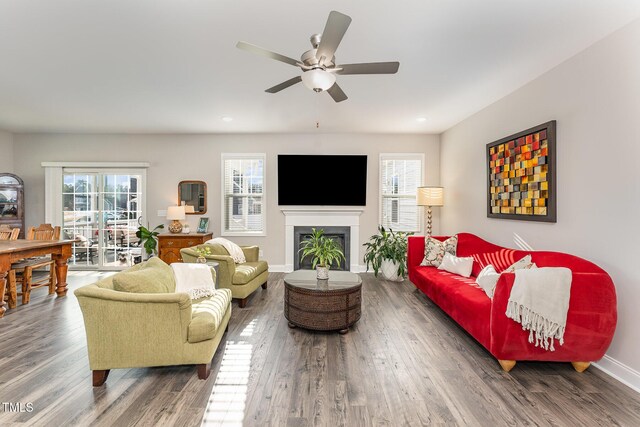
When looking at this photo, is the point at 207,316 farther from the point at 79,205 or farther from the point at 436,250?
the point at 79,205

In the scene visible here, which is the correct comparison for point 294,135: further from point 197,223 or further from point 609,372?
point 609,372

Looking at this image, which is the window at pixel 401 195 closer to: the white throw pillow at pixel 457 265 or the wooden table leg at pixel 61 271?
the white throw pillow at pixel 457 265

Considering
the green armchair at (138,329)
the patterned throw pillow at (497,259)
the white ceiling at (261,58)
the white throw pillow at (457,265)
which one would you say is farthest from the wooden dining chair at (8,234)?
the patterned throw pillow at (497,259)

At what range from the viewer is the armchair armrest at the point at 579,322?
7.41ft

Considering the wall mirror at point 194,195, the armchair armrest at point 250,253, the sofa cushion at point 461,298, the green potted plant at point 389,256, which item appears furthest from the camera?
the wall mirror at point 194,195

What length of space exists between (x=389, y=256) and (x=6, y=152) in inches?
285

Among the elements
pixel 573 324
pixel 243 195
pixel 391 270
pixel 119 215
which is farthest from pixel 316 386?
pixel 119 215

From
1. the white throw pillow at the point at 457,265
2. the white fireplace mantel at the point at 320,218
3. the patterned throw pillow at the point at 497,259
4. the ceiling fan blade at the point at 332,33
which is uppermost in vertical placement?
the ceiling fan blade at the point at 332,33

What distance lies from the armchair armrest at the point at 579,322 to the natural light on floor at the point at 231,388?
196cm

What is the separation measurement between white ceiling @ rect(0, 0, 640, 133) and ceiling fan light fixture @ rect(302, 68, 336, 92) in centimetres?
46

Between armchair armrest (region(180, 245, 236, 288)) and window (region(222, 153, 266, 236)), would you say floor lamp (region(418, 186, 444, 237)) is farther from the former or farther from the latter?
armchair armrest (region(180, 245, 236, 288))

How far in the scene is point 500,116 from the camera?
13.0ft

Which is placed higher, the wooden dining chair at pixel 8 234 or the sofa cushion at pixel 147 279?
the wooden dining chair at pixel 8 234

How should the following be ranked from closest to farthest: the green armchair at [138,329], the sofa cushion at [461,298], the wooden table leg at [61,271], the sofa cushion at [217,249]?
1. the green armchair at [138,329]
2. the sofa cushion at [461,298]
3. the sofa cushion at [217,249]
4. the wooden table leg at [61,271]
